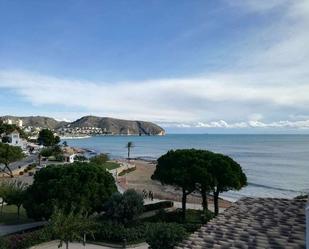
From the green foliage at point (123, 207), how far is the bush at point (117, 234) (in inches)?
60.4

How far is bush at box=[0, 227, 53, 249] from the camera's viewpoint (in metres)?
24.3

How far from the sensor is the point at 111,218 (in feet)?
96.4

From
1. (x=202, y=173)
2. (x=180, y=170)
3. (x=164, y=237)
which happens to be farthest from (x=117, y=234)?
(x=202, y=173)

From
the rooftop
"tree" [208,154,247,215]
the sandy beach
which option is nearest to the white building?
the sandy beach

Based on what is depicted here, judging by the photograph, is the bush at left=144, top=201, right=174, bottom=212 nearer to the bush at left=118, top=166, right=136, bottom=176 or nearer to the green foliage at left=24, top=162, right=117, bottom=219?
the green foliage at left=24, top=162, right=117, bottom=219

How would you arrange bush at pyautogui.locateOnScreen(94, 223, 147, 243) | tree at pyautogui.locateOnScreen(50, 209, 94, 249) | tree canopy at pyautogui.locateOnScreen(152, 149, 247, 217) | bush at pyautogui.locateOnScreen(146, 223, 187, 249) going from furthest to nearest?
tree canopy at pyautogui.locateOnScreen(152, 149, 247, 217) < bush at pyautogui.locateOnScreen(94, 223, 147, 243) < tree at pyautogui.locateOnScreen(50, 209, 94, 249) < bush at pyautogui.locateOnScreen(146, 223, 187, 249)

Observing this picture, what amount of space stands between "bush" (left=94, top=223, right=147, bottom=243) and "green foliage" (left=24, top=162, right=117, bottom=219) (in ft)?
6.69

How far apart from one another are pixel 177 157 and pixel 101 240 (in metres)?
9.49

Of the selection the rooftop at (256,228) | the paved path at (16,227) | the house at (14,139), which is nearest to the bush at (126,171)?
the house at (14,139)

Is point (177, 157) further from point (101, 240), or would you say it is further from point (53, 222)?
point (53, 222)

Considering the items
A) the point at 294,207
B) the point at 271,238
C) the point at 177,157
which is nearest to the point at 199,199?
the point at 177,157

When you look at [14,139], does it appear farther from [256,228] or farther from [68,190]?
[256,228]

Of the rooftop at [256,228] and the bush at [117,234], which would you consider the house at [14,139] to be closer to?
the bush at [117,234]

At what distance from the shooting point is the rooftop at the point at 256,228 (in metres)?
13.5
